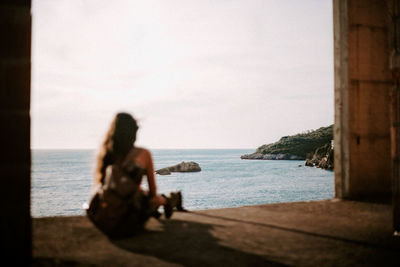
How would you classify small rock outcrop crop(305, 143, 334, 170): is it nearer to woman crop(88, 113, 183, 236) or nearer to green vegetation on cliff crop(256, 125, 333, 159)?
green vegetation on cliff crop(256, 125, 333, 159)

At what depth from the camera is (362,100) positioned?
18.5 ft

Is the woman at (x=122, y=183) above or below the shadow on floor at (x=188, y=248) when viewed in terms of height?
above

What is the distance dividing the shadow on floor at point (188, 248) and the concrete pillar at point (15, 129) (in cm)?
96


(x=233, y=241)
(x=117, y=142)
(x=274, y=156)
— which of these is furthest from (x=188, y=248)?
(x=274, y=156)

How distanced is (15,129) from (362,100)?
5.50 metres

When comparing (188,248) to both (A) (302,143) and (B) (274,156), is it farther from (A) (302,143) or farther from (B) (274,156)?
(B) (274,156)

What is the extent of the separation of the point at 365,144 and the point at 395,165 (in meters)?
2.69

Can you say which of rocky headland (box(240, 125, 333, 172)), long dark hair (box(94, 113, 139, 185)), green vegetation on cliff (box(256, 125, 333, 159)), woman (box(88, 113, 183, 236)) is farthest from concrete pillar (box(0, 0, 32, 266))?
green vegetation on cliff (box(256, 125, 333, 159))

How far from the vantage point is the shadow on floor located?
100 inches

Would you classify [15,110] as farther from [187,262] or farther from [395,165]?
[395,165]

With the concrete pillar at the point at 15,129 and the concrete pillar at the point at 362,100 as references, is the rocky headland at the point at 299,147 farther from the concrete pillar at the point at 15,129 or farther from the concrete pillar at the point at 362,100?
the concrete pillar at the point at 15,129

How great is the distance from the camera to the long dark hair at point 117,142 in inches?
135

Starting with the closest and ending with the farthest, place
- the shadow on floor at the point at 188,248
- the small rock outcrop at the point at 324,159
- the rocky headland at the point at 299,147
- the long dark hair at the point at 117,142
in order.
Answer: the shadow on floor at the point at 188,248, the long dark hair at the point at 117,142, the small rock outcrop at the point at 324,159, the rocky headland at the point at 299,147

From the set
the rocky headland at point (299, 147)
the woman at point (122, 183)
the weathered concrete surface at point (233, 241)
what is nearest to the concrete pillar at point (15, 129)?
the weathered concrete surface at point (233, 241)
